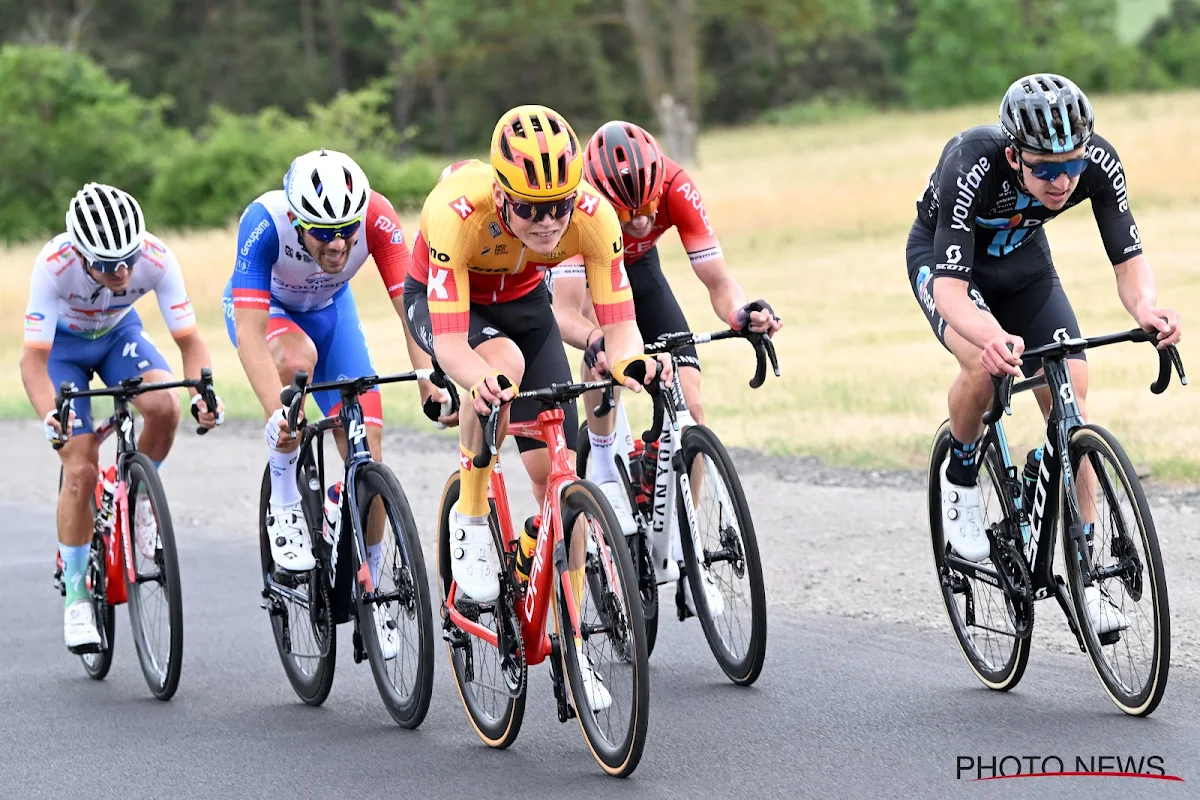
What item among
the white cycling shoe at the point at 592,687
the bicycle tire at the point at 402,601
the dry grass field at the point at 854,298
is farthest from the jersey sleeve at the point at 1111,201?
the dry grass field at the point at 854,298

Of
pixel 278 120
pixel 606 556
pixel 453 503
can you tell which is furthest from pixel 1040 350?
pixel 278 120

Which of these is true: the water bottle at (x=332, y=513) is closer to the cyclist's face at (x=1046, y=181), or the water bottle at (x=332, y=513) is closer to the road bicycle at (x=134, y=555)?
the road bicycle at (x=134, y=555)

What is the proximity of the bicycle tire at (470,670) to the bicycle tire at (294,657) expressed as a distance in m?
0.55

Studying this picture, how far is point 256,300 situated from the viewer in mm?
6398

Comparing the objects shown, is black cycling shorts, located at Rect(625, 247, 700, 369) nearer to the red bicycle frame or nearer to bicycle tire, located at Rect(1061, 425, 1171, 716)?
the red bicycle frame

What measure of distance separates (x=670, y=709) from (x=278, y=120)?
3943 centimetres

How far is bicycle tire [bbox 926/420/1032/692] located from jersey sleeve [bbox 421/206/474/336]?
1821mm

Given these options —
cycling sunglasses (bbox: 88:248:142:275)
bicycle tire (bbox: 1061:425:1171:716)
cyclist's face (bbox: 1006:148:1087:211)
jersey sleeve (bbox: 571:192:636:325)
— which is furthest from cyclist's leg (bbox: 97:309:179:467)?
bicycle tire (bbox: 1061:425:1171:716)

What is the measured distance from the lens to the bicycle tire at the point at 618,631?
4.77m

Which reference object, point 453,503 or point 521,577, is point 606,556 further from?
point 453,503

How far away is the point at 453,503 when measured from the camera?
18.6 feet

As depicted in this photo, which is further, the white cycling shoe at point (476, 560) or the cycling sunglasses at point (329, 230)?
the cycling sunglasses at point (329, 230)

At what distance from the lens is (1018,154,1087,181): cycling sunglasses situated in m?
5.19

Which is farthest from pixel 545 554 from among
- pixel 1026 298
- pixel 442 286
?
pixel 1026 298
